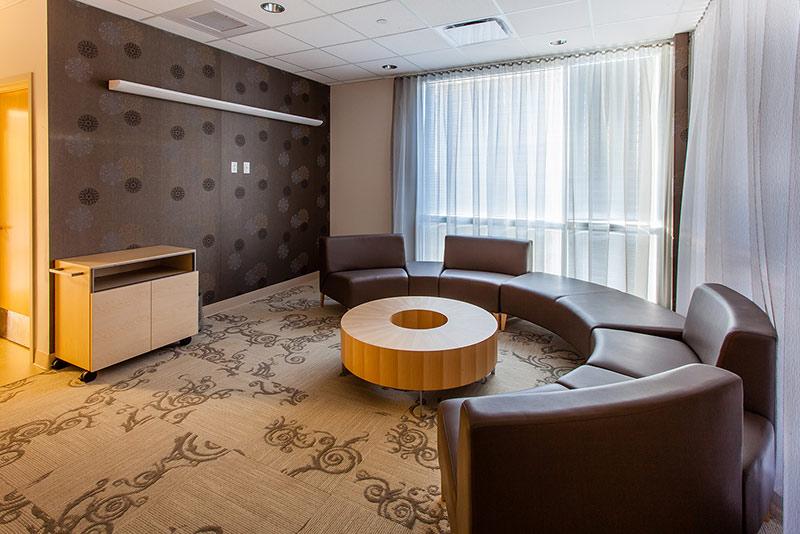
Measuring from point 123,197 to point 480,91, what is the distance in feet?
12.2

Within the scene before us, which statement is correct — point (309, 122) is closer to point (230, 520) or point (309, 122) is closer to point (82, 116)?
point (82, 116)

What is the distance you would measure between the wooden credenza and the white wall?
2689mm

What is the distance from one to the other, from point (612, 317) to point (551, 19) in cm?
244

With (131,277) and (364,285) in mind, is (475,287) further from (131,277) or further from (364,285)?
(131,277)

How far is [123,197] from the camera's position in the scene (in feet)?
12.0

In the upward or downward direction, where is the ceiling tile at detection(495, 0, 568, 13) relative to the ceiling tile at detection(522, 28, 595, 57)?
downward

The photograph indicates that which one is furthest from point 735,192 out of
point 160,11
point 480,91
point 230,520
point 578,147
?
point 160,11

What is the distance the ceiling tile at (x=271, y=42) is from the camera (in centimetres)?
395

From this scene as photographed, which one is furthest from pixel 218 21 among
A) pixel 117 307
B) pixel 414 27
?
pixel 117 307

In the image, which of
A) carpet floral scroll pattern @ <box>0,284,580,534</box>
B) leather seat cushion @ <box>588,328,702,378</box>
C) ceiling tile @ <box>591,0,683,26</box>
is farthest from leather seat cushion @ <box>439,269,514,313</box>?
ceiling tile @ <box>591,0,683,26</box>

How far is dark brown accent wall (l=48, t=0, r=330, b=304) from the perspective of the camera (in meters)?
3.26

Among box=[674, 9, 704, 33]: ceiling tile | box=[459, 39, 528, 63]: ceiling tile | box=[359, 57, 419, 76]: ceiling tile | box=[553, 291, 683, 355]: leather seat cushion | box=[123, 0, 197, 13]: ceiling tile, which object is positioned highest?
box=[359, 57, 419, 76]: ceiling tile

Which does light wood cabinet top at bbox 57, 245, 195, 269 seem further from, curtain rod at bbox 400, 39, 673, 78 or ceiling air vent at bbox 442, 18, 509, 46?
curtain rod at bbox 400, 39, 673, 78

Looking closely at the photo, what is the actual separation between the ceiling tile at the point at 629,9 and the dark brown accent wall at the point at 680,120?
0.58 metres
